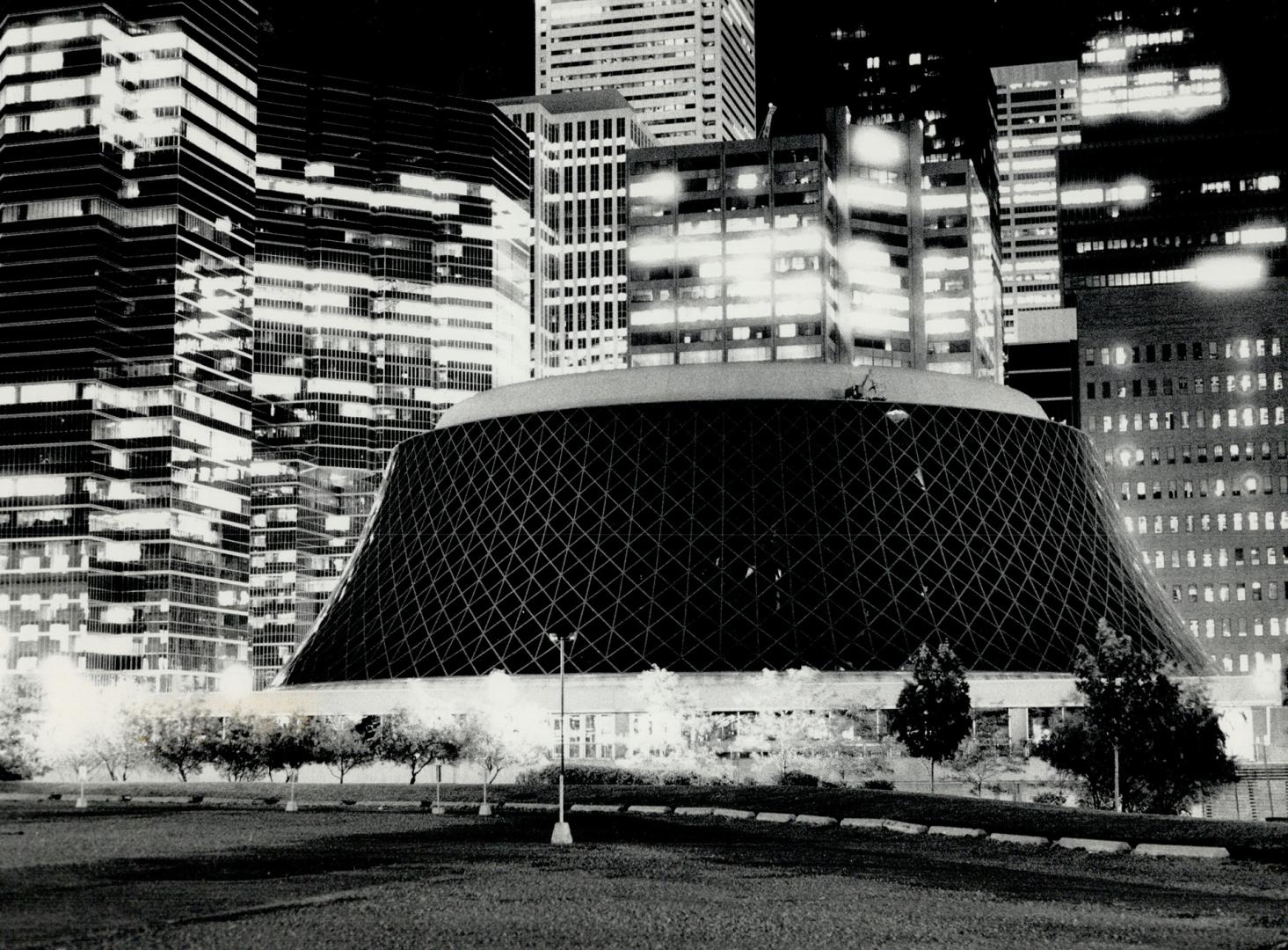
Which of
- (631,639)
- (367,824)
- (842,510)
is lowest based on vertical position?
(367,824)

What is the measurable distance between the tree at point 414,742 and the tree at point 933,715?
20.6 m

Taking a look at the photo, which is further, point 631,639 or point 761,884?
point 631,639

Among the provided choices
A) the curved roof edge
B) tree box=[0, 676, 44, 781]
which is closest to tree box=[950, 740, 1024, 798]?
the curved roof edge

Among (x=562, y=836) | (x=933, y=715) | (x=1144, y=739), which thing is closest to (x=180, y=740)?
(x=933, y=715)

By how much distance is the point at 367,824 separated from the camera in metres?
54.2

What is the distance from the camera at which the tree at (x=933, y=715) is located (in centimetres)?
7475

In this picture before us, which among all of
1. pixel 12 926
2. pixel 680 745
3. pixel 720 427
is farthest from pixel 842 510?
pixel 12 926

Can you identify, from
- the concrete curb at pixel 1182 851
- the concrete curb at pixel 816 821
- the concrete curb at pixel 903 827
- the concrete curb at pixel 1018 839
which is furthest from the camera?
the concrete curb at pixel 816 821

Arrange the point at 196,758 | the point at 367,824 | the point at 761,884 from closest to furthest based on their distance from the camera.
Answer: the point at 761,884 → the point at 367,824 → the point at 196,758

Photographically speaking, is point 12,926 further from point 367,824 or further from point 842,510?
point 842,510

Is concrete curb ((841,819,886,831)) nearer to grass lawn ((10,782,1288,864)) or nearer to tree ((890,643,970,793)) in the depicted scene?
grass lawn ((10,782,1288,864))

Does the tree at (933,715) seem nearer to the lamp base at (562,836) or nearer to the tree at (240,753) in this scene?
the lamp base at (562,836)

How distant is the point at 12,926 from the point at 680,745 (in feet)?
217

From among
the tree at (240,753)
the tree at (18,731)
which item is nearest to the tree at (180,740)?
the tree at (240,753)
